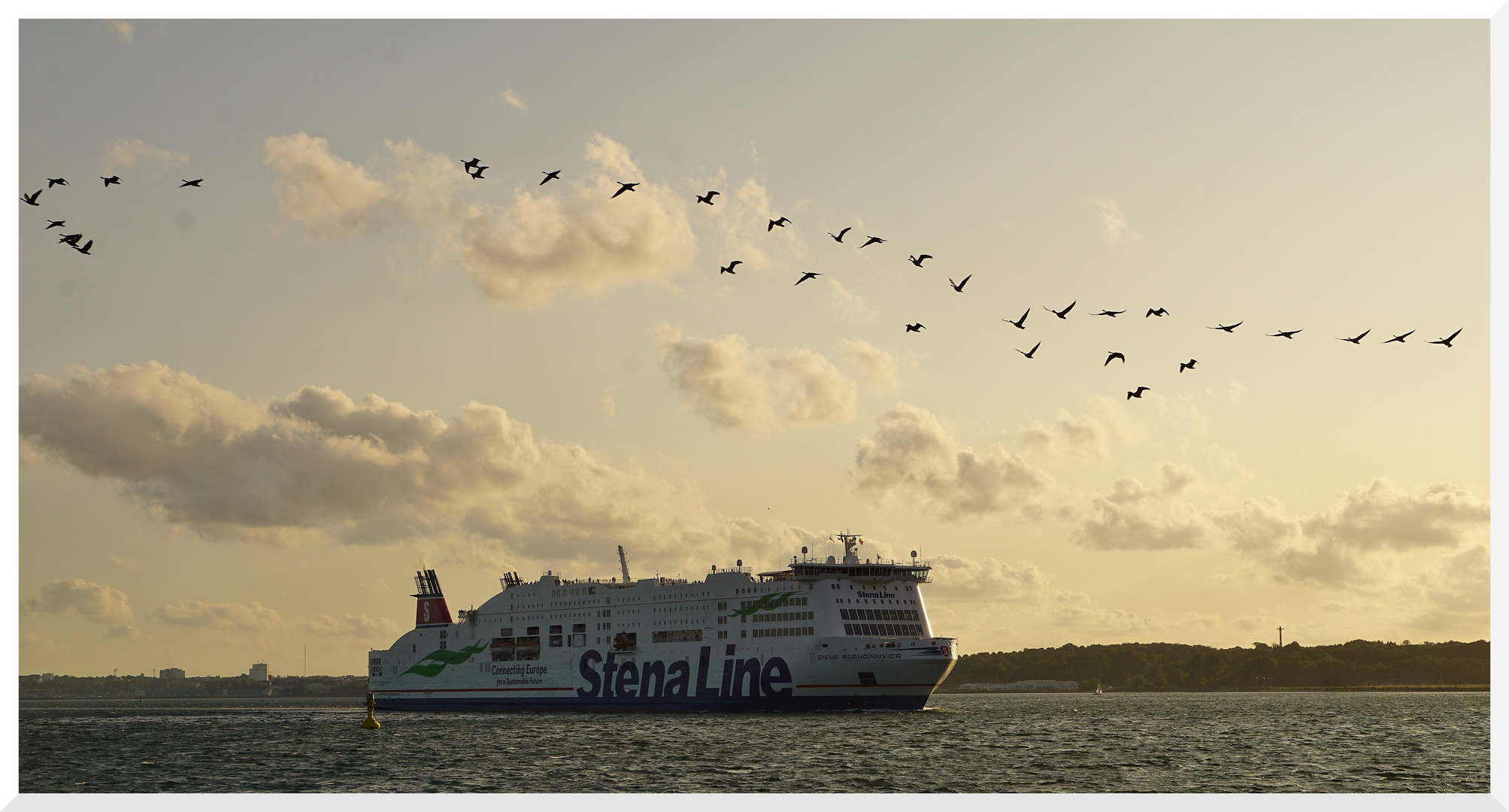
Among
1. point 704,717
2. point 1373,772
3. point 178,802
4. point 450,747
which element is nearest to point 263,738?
point 450,747

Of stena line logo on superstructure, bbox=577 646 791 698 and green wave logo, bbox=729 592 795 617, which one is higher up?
green wave logo, bbox=729 592 795 617

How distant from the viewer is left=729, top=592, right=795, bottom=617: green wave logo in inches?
2625

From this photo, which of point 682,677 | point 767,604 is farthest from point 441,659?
point 767,604

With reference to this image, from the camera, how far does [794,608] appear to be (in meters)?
66.0

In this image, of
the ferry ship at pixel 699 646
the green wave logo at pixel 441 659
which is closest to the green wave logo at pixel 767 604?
the ferry ship at pixel 699 646

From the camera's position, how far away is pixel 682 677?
68.8 metres

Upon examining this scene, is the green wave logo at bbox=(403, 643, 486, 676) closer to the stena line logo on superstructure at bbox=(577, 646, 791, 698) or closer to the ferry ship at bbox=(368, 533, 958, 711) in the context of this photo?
the ferry ship at bbox=(368, 533, 958, 711)

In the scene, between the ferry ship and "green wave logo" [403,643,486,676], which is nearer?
the ferry ship

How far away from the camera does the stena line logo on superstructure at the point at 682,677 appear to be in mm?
65250

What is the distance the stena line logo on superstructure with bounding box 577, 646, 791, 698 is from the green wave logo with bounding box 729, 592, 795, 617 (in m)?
2.14

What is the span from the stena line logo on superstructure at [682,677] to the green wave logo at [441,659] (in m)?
10.1

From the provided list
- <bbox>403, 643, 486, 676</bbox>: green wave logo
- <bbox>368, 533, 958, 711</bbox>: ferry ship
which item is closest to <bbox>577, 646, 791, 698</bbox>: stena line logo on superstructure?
<bbox>368, 533, 958, 711</bbox>: ferry ship

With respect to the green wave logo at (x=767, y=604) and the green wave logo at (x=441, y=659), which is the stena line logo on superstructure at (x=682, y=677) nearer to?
the green wave logo at (x=767, y=604)

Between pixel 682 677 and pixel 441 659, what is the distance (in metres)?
21.0
